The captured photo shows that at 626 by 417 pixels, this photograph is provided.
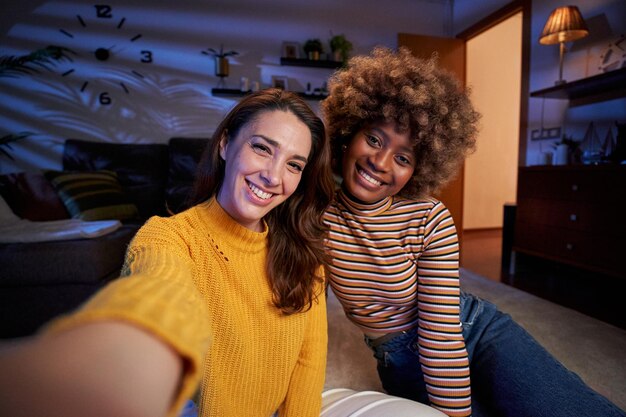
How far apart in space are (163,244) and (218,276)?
15cm

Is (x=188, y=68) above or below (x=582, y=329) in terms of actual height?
above

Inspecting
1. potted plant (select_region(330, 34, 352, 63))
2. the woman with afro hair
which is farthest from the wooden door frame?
the woman with afro hair

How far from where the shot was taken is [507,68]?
193 inches

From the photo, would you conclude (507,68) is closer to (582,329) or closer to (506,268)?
(506,268)

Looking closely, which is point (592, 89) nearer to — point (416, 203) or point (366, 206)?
point (416, 203)

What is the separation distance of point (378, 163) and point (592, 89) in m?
2.69

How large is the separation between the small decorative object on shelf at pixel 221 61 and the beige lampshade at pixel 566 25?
2.99 m

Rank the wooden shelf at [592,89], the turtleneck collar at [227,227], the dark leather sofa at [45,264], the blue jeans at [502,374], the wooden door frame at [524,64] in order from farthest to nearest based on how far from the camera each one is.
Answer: the wooden door frame at [524,64], the wooden shelf at [592,89], the dark leather sofa at [45,264], the blue jeans at [502,374], the turtleneck collar at [227,227]

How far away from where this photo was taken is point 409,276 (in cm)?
96

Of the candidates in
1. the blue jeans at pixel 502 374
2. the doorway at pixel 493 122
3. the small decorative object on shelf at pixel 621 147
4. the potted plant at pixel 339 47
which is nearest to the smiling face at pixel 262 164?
the blue jeans at pixel 502 374

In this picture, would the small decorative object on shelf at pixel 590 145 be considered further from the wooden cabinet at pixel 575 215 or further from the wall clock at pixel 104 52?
the wall clock at pixel 104 52

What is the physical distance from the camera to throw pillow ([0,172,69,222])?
93.5 inches

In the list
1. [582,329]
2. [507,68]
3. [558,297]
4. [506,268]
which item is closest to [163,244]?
[582,329]

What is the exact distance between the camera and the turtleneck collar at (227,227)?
2.37 ft
